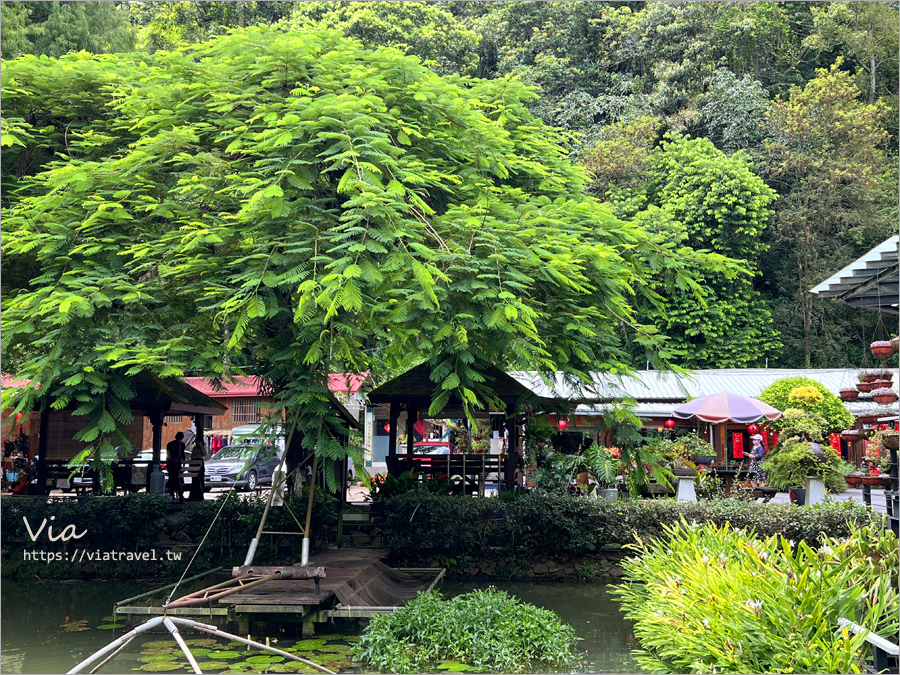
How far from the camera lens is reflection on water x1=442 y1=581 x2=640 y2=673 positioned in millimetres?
8875

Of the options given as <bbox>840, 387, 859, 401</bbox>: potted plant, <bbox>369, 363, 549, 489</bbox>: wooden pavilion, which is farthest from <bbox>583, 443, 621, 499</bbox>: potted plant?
<bbox>840, 387, 859, 401</bbox>: potted plant

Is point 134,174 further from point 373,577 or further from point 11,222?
point 373,577

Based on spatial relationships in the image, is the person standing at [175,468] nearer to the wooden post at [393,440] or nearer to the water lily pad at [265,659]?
the wooden post at [393,440]

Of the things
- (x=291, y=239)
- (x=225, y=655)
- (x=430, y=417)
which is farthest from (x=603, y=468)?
(x=225, y=655)

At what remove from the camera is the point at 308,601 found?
30.2 feet

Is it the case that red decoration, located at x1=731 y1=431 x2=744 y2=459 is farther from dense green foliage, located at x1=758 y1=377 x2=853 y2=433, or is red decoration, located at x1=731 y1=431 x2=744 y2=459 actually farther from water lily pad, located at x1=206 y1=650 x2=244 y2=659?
water lily pad, located at x1=206 y1=650 x2=244 y2=659

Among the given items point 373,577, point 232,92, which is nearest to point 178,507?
point 373,577

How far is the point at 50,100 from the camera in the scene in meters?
12.7

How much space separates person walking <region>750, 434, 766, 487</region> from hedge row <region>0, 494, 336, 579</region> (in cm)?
1297

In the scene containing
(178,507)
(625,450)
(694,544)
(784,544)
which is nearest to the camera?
(784,544)

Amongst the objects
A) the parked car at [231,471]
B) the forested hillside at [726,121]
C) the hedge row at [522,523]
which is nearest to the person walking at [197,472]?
the hedge row at [522,523]

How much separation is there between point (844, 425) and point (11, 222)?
76.0ft

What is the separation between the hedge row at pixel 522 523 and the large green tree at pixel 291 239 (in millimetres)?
2934

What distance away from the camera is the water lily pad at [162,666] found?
27.7 ft
